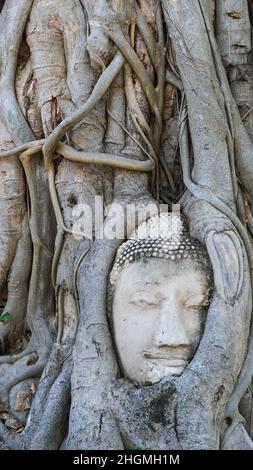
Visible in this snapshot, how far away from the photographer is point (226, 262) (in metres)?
2.92

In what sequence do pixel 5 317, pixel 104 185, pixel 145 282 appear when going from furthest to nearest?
pixel 5 317
pixel 104 185
pixel 145 282

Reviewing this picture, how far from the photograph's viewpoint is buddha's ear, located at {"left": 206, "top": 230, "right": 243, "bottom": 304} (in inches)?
Answer: 113

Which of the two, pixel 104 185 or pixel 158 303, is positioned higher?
pixel 104 185

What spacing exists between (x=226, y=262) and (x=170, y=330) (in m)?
0.34

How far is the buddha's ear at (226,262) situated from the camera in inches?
113

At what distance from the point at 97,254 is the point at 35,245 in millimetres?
476

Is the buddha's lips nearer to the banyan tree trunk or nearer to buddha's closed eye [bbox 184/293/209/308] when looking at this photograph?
the banyan tree trunk

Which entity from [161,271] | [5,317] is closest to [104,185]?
[161,271]

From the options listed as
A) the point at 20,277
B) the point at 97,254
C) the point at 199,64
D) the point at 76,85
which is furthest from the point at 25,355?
the point at 199,64

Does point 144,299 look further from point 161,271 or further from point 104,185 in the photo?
point 104,185

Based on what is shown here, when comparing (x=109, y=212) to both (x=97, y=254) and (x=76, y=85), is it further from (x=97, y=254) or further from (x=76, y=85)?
(x=76, y=85)

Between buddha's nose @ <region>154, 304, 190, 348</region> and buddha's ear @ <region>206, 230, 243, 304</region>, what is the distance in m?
0.19

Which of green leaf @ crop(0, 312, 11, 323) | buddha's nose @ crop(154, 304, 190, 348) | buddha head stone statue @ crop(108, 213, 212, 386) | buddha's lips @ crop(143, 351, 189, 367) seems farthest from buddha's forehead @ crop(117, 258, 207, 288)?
green leaf @ crop(0, 312, 11, 323)

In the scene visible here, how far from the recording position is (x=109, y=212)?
318 cm
